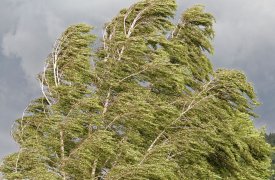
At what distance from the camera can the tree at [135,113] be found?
1627 centimetres

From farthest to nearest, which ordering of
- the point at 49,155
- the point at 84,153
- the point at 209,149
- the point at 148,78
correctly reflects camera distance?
the point at 148,78, the point at 209,149, the point at 49,155, the point at 84,153

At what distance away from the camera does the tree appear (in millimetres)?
16266

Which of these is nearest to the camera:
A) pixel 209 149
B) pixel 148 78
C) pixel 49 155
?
pixel 49 155

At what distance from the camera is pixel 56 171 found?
16219mm

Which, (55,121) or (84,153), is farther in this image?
(55,121)

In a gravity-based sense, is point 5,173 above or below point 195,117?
below

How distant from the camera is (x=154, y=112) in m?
17.2

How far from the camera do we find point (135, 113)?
16.8m

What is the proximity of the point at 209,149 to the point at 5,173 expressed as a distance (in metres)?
7.10

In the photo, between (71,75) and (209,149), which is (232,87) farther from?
(71,75)

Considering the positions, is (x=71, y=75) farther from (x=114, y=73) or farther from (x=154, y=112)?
(x=154, y=112)

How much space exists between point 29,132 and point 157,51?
18.9ft

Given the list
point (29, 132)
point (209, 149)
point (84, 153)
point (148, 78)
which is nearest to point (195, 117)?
point (209, 149)

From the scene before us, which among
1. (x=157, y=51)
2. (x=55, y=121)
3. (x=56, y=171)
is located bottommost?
(x=56, y=171)
